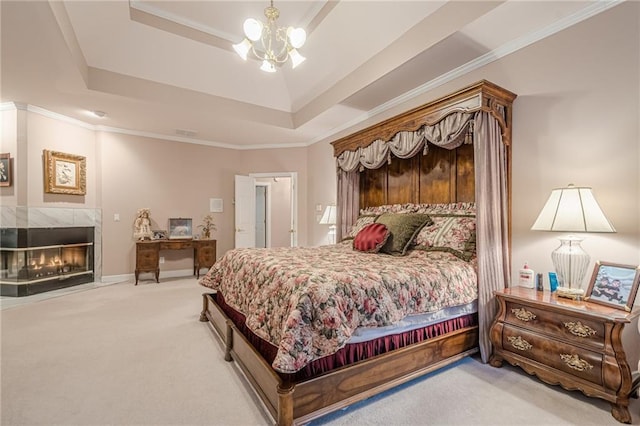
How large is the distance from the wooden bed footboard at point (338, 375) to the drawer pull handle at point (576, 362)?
0.63 m

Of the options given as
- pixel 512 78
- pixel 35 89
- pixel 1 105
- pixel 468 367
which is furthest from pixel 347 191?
pixel 1 105

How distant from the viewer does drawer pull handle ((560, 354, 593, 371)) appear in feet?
6.06

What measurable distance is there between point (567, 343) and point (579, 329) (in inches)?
5.1

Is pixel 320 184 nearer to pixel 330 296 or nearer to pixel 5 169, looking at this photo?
pixel 330 296

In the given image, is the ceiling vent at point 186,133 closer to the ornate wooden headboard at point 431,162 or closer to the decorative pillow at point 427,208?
the ornate wooden headboard at point 431,162

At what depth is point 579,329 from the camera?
189 cm

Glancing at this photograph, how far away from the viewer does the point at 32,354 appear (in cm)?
A: 251

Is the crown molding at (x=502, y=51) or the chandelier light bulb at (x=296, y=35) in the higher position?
the chandelier light bulb at (x=296, y=35)

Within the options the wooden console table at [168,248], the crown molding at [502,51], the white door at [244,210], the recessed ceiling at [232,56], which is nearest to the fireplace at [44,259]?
the wooden console table at [168,248]

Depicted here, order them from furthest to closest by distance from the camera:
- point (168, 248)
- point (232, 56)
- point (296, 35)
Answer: point (168, 248) < point (232, 56) < point (296, 35)

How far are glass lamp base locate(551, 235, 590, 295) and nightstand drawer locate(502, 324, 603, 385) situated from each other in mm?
430

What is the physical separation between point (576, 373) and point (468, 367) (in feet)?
2.20

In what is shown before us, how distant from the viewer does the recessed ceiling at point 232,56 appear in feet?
8.62

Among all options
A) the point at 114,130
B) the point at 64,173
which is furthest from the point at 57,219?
the point at 114,130
